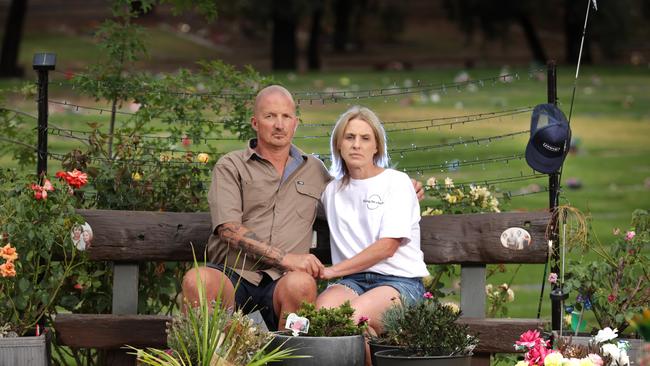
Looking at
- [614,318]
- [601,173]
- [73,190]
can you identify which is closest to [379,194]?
[614,318]

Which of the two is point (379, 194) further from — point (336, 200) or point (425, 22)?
point (425, 22)

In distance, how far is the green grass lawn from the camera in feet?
41.6

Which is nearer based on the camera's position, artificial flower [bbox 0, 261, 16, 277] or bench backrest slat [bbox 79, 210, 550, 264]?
artificial flower [bbox 0, 261, 16, 277]

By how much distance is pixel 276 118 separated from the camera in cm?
559

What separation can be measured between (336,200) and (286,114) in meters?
0.43

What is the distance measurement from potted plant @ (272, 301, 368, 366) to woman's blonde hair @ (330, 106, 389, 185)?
0.89 m

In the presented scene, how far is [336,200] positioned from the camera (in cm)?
558

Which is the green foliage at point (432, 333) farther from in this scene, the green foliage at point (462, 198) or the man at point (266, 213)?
the green foliage at point (462, 198)

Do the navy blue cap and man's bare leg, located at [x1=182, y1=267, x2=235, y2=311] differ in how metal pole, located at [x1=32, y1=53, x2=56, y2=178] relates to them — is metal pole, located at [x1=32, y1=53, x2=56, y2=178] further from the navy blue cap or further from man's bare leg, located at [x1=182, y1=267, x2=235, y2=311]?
the navy blue cap

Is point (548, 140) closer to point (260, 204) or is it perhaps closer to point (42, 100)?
point (260, 204)

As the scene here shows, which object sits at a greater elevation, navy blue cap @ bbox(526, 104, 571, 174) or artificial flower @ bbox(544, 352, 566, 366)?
navy blue cap @ bbox(526, 104, 571, 174)

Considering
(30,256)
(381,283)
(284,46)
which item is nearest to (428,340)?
(381,283)

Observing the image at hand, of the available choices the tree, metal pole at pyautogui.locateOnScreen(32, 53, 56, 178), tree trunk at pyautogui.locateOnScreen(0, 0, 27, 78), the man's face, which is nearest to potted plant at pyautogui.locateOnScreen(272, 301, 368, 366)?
the man's face

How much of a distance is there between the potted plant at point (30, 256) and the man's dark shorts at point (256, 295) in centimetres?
66
